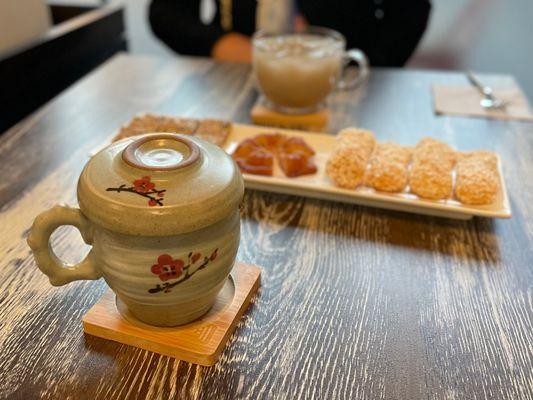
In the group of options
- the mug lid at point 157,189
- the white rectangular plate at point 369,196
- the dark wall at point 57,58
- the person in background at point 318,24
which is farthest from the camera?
the person in background at point 318,24

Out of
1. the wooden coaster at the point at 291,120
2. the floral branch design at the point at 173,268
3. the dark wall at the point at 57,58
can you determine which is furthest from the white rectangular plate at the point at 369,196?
the dark wall at the point at 57,58

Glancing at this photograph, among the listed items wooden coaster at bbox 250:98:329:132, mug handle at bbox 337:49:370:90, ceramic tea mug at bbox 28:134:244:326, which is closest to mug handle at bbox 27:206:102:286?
ceramic tea mug at bbox 28:134:244:326

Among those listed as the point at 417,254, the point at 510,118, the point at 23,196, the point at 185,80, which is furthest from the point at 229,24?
the point at 417,254

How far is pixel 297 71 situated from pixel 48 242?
74 centimetres

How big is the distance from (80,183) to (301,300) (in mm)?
297

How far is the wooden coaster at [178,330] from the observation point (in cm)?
56

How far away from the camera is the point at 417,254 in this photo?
750 millimetres

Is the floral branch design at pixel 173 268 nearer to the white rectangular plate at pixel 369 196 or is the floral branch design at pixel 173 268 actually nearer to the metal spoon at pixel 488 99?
the white rectangular plate at pixel 369 196

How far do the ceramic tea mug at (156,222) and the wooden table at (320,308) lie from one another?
0.26ft

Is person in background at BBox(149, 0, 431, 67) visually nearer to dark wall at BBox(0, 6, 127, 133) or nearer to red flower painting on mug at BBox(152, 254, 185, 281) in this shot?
dark wall at BBox(0, 6, 127, 133)

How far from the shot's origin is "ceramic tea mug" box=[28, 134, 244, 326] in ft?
1.60

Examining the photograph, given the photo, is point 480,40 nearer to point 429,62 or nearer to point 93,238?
point 429,62

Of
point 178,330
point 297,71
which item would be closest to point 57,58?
point 297,71

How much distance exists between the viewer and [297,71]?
1149 millimetres
